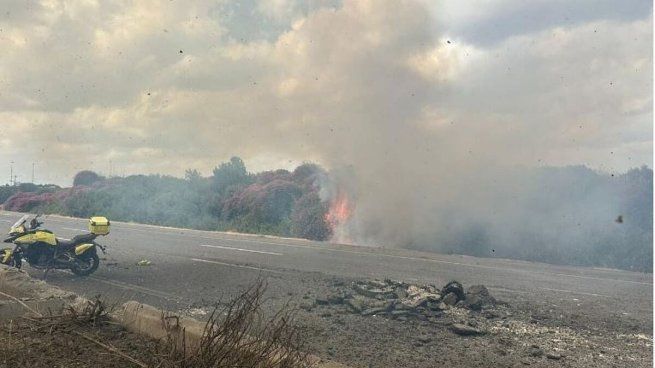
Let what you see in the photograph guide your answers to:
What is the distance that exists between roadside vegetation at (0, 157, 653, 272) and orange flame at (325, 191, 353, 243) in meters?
0.28

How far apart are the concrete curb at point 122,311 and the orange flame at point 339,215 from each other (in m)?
18.0

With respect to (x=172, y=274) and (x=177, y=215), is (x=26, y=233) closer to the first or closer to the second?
(x=172, y=274)

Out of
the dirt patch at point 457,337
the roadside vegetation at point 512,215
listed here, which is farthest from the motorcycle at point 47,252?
the roadside vegetation at point 512,215

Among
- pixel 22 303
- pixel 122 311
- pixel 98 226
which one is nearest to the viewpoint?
pixel 122 311

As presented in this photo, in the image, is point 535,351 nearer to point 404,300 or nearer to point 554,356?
point 554,356

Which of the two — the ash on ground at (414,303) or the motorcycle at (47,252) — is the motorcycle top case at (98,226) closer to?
the motorcycle at (47,252)

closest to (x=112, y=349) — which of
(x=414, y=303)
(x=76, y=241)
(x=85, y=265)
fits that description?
(x=414, y=303)

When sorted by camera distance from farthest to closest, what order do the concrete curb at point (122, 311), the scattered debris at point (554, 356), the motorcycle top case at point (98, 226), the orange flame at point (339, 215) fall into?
the orange flame at point (339, 215), the motorcycle top case at point (98, 226), the scattered debris at point (554, 356), the concrete curb at point (122, 311)

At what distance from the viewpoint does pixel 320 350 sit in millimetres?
6016

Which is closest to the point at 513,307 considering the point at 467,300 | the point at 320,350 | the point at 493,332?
the point at 467,300

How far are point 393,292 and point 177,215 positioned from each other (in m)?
26.8

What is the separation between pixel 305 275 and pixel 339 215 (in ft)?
45.5

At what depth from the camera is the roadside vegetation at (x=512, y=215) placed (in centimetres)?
2005

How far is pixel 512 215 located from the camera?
75.6ft
